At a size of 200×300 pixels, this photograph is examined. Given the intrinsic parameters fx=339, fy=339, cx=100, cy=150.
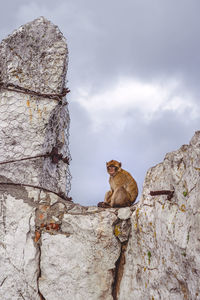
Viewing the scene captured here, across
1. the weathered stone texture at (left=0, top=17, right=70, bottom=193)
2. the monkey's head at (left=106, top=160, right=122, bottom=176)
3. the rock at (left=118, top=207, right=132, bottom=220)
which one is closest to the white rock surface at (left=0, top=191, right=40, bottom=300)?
the weathered stone texture at (left=0, top=17, right=70, bottom=193)

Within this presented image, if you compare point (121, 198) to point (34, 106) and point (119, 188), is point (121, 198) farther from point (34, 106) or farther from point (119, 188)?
point (34, 106)

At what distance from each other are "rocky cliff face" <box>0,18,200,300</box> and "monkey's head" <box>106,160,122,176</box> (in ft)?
4.15

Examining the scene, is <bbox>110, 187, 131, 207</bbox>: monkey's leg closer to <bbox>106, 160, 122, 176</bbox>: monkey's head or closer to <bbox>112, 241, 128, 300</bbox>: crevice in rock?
<bbox>106, 160, 122, 176</bbox>: monkey's head

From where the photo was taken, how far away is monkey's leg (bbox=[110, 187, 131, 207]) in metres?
4.25

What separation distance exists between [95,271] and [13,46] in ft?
8.50

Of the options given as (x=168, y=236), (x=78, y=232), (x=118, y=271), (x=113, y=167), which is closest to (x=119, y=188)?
(x=113, y=167)

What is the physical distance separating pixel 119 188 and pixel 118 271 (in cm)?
133

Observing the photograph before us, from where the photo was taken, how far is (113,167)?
5.04m

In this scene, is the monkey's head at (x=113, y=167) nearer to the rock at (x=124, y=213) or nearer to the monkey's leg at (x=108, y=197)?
the monkey's leg at (x=108, y=197)

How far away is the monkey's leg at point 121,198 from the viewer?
425 cm

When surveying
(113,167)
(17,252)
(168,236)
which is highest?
(113,167)

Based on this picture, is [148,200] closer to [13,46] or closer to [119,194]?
[119,194]

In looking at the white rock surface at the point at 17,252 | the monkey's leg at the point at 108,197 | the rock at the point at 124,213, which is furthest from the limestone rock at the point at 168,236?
the monkey's leg at the point at 108,197

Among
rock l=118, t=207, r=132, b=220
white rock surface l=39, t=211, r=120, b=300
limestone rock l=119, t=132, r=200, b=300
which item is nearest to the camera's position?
limestone rock l=119, t=132, r=200, b=300
